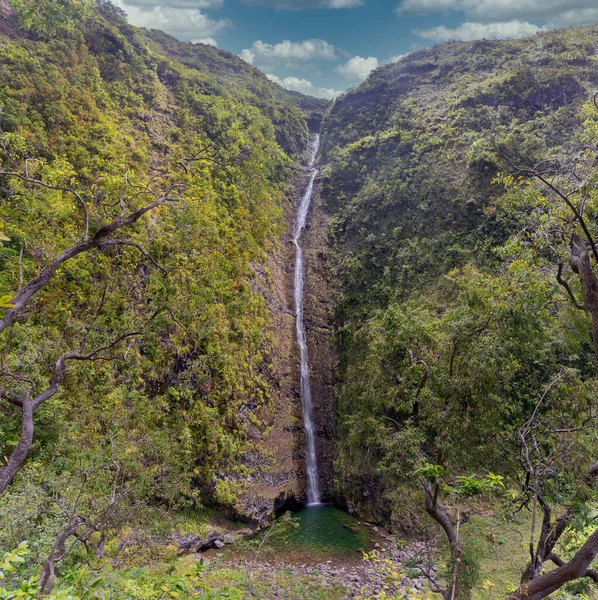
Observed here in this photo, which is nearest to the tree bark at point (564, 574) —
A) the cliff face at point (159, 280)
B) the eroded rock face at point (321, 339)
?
the cliff face at point (159, 280)

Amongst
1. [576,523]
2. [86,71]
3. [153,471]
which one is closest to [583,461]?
[576,523]

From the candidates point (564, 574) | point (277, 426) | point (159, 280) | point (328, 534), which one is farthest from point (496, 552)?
point (159, 280)

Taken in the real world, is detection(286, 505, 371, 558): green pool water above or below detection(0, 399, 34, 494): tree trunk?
below

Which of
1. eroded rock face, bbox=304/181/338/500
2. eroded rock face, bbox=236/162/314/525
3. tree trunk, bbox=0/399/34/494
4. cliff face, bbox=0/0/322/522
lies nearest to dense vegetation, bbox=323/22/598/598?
eroded rock face, bbox=304/181/338/500

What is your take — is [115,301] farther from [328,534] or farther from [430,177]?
[430,177]

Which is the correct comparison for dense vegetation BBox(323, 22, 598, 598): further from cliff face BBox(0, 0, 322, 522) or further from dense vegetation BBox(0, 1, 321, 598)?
dense vegetation BBox(0, 1, 321, 598)

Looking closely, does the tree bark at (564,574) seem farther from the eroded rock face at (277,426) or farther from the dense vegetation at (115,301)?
the eroded rock face at (277,426)

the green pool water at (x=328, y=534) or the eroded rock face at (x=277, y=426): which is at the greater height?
the eroded rock face at (x=277, y=426)
